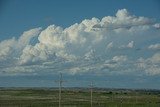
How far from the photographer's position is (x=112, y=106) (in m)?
49.7

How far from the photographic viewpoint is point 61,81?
37.4 meters

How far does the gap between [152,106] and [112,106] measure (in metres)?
5.07

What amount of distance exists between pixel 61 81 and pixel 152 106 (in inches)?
687

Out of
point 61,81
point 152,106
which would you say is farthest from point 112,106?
point 61,81

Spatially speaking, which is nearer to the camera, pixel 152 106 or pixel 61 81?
pixel 61 81

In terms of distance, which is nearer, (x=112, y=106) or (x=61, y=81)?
(x=61, y=81)

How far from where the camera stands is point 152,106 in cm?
5088

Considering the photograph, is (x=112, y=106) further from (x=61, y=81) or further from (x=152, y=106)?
(x=61, y=81)

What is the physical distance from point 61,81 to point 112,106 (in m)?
14.0
